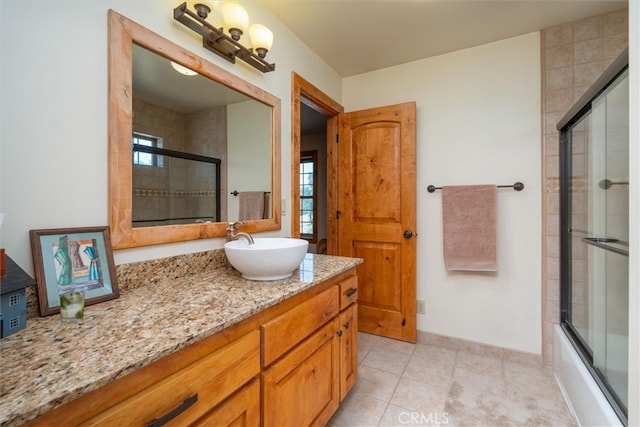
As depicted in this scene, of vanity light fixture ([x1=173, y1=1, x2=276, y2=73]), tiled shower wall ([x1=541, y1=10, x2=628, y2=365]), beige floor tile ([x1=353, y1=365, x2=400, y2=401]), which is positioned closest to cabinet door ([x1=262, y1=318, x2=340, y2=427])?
beige floor tile ([x1=353, y1=365, x2=400, y2=401])

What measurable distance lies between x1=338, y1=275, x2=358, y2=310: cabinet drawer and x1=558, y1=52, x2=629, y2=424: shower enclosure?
1.15 m

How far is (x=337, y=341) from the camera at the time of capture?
1389mm

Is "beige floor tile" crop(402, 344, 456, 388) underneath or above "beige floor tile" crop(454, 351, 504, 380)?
above

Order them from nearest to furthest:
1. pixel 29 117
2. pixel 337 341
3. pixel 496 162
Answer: pixel 29 117 < pixel 337 341 < pixel 496 162

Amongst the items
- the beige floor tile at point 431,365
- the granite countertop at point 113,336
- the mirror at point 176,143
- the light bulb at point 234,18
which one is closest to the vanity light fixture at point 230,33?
the light bulb at point 234,18

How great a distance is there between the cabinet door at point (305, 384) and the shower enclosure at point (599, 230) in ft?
3.80

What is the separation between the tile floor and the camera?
1.50 m

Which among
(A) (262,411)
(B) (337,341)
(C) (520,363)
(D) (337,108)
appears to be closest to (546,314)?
(C) (520,363)

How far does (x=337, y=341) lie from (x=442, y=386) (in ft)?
3.00

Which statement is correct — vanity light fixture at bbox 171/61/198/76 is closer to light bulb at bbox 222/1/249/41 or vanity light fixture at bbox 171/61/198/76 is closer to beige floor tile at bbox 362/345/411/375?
light bulb at bbox 222/1/249/41

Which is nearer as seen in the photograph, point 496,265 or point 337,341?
point 337,341

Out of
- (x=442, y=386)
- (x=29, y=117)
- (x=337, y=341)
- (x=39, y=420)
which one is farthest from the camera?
(x=442, y=386)

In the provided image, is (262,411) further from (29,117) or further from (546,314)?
(546,314)

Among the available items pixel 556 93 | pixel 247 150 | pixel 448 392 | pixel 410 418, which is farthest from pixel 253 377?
pixel 556 93
